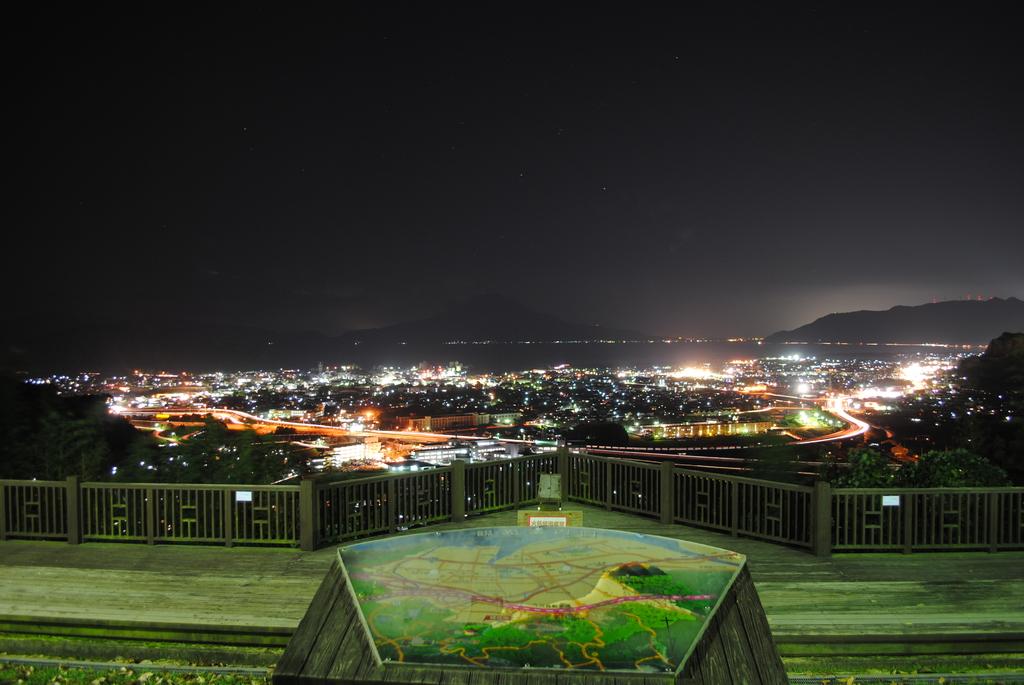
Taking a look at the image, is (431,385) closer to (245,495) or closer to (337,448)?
(337,448)

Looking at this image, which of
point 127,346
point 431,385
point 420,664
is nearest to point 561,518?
point 420,664

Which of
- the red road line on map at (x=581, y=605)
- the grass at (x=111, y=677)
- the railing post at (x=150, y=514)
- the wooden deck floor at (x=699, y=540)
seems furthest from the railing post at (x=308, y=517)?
the red road line on map at (x=581, y=605)

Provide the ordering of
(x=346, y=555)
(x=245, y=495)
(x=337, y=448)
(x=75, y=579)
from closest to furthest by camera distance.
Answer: (x=346, y=555), (x=75, y=579), (x=245, y=495), (x=337, y=448)

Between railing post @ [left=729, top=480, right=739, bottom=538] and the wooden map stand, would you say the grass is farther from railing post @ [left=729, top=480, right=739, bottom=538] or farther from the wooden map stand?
railing post @ [left=729, top=480, right=739, bottom=538]

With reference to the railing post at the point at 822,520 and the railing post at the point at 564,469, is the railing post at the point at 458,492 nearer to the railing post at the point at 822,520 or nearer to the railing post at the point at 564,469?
the railing post at the point at 564,469

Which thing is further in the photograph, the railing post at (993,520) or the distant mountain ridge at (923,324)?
the distant mountain ridge at (923,324)

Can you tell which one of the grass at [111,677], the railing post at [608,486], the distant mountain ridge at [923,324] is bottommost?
the grass at [111,677]

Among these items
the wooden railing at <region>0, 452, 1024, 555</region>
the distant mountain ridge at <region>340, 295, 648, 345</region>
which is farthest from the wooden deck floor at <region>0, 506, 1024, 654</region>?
the distant mountain ridge at <region>340, 295, 648, 345</region>
